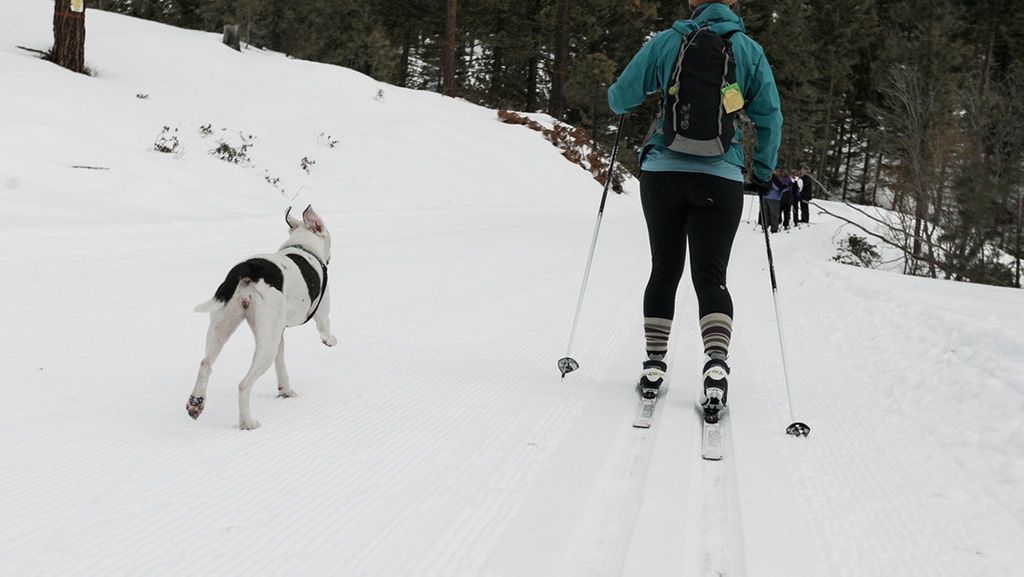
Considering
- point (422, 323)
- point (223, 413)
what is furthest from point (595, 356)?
point (223, 413)

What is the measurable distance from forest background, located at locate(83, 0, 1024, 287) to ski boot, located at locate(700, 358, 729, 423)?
27.4 feet

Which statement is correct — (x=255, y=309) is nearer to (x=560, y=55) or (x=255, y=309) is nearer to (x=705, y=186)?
(x=705, y=186)

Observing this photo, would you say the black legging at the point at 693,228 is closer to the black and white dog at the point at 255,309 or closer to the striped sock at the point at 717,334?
the striped sock at the point at 717,334

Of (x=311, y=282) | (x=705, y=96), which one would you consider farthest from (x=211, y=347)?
(x=705, y=96)

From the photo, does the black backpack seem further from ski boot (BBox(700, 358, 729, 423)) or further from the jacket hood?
ski boot (BBox(700, 358, 729, 423))

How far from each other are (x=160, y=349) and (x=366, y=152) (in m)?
11.9

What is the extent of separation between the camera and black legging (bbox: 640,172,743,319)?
369 cm

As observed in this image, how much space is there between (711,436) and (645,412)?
440mm

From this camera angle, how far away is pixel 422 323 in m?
5.90

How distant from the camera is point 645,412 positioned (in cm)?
369

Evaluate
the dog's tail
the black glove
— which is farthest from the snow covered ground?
the black glove

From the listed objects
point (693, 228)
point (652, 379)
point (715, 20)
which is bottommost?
point (652, 379)

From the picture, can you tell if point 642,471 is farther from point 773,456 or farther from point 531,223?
point 531,223

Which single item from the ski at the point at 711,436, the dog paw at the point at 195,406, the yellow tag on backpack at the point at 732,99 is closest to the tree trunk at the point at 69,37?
the dog paw at the point at 195,406
